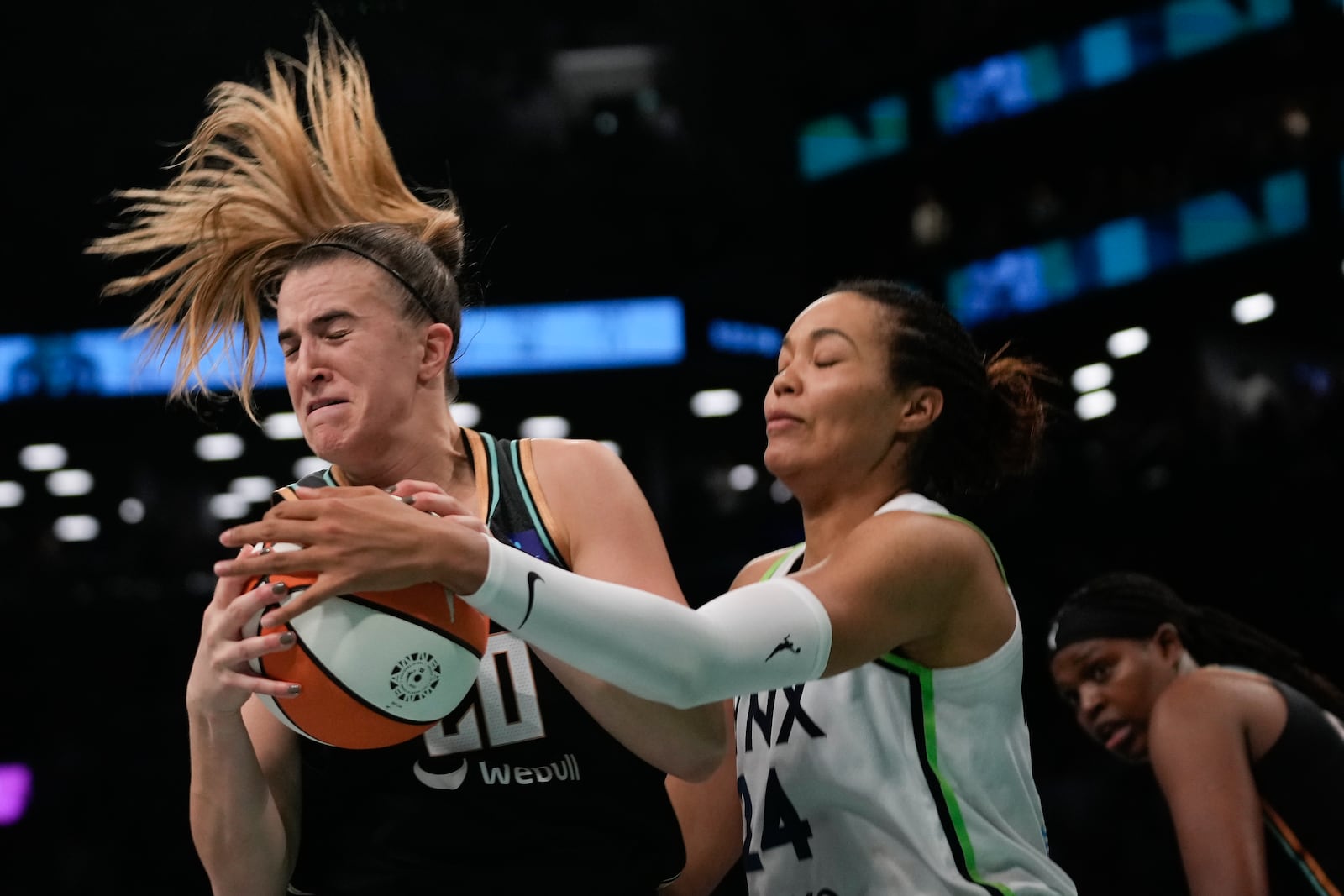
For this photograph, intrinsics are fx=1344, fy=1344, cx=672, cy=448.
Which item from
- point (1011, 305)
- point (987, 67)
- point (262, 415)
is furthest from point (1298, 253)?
point (262, 415)

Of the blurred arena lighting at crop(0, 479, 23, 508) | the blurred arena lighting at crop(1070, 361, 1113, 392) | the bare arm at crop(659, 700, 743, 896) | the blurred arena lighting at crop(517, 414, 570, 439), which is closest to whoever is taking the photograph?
the bare arm at crop(659, 700, 743, 896)

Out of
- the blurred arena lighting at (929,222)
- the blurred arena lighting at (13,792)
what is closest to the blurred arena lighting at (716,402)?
the blurred arena lighting at (929,222)

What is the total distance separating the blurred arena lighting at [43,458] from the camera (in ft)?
41.1

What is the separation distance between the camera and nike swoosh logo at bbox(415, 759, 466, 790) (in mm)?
2328

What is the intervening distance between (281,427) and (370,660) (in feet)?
36.8

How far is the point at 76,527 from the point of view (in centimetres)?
1449

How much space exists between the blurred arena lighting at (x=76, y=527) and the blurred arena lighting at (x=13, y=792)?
3540 millimetres

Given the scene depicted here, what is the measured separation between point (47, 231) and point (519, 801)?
11.1 metres

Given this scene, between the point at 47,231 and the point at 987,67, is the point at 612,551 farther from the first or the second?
the point at 987,67

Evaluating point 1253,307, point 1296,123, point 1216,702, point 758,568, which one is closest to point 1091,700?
point 1216,702

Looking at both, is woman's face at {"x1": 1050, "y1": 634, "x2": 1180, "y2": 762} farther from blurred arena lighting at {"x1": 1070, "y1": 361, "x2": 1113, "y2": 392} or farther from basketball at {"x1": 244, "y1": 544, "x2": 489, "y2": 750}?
blurred arena lighting at {"x1": 1070, "y1": 361, "x2": 1113, "y2": 392}

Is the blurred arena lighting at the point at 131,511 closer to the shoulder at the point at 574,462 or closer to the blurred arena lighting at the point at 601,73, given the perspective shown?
the blurred arena lighting at the point at 601,73

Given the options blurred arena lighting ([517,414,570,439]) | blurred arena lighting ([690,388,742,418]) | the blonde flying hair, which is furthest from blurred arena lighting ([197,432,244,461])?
the blonde flying hair

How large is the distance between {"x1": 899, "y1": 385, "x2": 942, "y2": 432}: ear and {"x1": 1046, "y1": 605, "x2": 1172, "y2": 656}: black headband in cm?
134
